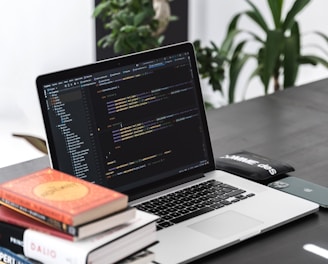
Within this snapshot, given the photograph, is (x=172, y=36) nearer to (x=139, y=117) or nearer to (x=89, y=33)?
(x=89, y=33)

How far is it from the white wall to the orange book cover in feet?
9.02

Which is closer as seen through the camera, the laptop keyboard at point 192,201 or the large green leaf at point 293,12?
the laptop keyboard at point 192,201

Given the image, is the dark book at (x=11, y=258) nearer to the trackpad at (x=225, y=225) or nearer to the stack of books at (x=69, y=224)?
the stack of books at (x=69, y=224)

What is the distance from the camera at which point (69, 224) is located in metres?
1.45

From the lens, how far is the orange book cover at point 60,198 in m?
1.46

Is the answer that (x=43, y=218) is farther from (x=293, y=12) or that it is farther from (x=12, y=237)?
(x=293, y=12)

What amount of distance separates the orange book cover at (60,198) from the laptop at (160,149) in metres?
0.26

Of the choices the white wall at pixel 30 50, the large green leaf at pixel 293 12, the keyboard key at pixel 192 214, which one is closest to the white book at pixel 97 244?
the keyboard key at pixel 192 214

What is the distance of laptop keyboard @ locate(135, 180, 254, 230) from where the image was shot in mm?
1896

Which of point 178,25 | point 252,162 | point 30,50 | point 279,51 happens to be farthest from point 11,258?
point 178,25

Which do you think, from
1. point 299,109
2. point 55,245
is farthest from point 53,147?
point 299,109

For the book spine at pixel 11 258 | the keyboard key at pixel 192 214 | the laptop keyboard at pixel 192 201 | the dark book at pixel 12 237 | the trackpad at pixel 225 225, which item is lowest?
the trackpad at pixel 225 225

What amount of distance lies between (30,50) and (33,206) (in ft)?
9.76

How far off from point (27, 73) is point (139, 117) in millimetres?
2559
